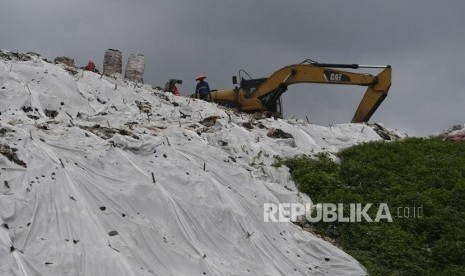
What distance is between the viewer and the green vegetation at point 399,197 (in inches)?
365

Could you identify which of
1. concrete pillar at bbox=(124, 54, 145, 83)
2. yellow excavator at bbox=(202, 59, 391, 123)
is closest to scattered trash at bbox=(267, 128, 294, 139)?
yellow excavator at bbox=(202, 59, 391, 123)

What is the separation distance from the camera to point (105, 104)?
13875mm

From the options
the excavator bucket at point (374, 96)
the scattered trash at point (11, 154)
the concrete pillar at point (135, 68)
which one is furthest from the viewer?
the concrete pillar at point (135, 68)

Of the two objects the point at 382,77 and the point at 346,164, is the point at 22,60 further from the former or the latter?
the point at 382,77

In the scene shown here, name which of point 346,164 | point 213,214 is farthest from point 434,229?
point 213,214

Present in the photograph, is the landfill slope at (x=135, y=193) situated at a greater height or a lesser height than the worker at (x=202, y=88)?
lesser

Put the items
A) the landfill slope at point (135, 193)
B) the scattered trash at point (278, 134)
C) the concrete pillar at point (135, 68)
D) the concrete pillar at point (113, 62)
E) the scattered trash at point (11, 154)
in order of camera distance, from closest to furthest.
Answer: the landfill slope at point (135, 193)
the scattered trash at point (11, 154)
the scattered trash at point (278, 134)
the concrete pillar at point (113, 62)
the concrete pillar at point (135, 68)

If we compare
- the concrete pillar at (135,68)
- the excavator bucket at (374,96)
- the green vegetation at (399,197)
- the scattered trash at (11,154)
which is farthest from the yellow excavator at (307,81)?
the scattered trash at (11,154)

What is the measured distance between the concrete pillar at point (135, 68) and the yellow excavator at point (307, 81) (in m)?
3.97

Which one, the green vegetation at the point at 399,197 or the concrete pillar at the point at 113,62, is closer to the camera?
the green vegetation at the point at 399,197

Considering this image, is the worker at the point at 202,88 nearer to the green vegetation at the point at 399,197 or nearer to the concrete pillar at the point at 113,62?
the concrete pillar at the point at 113,62

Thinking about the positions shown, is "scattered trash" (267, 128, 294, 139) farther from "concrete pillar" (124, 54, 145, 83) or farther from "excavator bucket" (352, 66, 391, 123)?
"concrete pillar" (124, 54, 145, 83)

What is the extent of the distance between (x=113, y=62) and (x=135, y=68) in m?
0.91

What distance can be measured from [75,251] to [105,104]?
26.3 feet
